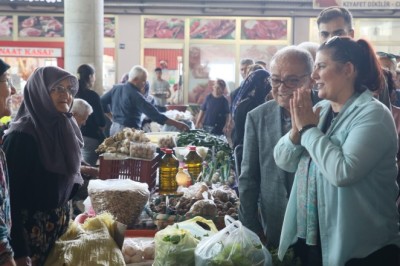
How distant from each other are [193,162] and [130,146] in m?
0.79

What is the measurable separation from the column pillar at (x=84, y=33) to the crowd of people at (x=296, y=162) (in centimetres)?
797

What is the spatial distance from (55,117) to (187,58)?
12058mm

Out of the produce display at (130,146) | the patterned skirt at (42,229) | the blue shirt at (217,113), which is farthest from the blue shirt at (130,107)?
the patterned skirt at (42,229)

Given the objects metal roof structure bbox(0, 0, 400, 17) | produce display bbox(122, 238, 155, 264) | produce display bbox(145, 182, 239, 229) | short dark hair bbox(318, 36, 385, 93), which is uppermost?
metal roof structure bbox(0, 0, 400, 17)

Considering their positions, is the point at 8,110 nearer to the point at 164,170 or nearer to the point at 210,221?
the point at 210,221

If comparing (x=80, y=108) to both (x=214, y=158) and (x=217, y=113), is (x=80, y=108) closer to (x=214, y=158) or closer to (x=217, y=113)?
(x=214, y=158)

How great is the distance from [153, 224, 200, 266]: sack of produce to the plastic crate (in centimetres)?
152

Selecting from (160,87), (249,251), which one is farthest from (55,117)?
(160,87)

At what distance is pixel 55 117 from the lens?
10.3ft

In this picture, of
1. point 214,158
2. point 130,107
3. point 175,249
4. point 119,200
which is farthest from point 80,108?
point 175,249

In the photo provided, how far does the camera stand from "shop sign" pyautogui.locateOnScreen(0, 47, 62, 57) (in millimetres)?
14422

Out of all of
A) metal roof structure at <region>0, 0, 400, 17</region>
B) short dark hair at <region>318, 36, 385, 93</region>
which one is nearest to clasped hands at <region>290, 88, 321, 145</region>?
short dark hair at <region>318, 36, 385, 93</region>

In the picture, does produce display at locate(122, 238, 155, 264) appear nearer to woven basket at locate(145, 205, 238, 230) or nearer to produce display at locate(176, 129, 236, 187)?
woven basket at locate(145, 205, 238, 230)

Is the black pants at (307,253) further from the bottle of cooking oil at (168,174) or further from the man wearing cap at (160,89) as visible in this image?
the man wearing cap at (160,89)
